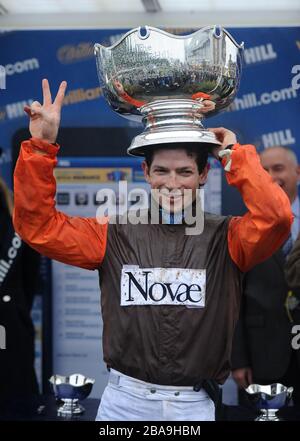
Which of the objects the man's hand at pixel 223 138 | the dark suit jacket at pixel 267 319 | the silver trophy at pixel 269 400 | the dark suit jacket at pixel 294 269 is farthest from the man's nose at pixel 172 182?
the dark suit jacket at pixel 267 319

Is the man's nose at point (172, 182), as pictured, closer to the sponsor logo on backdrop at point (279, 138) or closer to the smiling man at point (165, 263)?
the smiling man at point (165, 263)

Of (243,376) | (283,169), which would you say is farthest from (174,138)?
(243,376)

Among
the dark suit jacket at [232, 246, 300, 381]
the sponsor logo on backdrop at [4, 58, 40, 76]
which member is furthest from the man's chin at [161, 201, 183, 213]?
the sponsor logo on backdrop at [4, 58, 40, 76]

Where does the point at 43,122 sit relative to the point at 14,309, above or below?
above

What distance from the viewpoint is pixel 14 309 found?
11.4ft

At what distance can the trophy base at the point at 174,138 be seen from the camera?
7.29 feet

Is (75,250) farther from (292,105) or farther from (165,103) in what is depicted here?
(292,105)

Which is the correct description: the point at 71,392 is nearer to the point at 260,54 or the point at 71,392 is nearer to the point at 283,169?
the point at 283,169

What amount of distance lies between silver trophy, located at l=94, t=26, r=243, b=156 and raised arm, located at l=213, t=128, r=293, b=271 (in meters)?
0.11

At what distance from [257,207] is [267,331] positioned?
1294 mm

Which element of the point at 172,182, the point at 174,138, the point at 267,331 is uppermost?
the point at 174,138

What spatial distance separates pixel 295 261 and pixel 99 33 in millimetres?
1213

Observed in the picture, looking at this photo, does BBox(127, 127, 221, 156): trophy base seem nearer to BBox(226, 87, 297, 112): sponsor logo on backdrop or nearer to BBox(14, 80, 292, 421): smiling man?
BBox(14, 80, 292, 421): smiling man

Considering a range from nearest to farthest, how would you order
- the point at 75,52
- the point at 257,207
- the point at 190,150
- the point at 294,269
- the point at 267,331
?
the point at 257,207 → the point at 190,150 → the point at 294,269 → the point at 267,331 → the point at 75,52
